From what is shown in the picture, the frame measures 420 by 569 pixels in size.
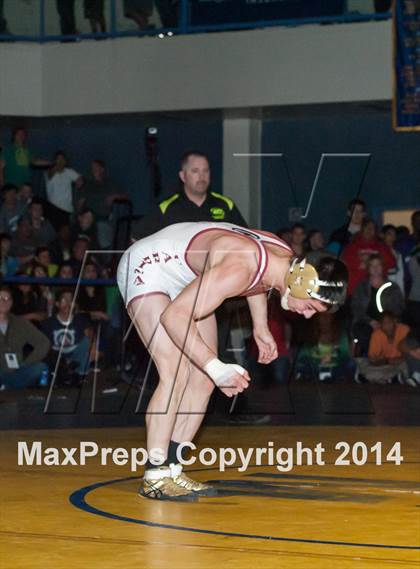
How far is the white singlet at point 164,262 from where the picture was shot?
7.13 metres

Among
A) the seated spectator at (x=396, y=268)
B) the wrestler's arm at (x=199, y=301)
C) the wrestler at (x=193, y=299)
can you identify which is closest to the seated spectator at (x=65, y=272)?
the seated spectator at (x=396, y=268)

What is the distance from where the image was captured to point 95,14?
17109mm

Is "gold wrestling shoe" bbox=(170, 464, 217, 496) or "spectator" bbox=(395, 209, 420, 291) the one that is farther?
"spectator" bbox=(395, 209, 420, 291)

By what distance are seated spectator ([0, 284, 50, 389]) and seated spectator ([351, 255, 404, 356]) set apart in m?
3.11

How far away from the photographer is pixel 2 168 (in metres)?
16.8

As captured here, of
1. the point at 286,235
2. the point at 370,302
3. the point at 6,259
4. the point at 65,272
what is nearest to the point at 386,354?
the point at 370,302

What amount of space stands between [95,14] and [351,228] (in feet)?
14.6

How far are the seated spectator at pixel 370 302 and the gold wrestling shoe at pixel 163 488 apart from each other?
7416 mm

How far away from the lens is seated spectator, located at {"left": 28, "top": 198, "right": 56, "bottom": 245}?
1555 centimetres

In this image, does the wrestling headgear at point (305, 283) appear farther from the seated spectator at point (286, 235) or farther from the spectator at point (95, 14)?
the spectator at point (95, 14)

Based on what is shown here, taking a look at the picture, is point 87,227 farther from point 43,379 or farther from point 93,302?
point 43,379

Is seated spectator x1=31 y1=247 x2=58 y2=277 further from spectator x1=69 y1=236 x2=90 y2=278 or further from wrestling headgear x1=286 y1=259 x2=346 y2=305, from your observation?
wrestling headgear x1=286 y1=259 x2=346 y2=305

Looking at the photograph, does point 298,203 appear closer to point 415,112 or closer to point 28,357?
point 415,112

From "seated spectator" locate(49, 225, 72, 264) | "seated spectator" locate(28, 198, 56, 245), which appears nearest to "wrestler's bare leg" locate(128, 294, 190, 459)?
"seated spectator" locate(49, 225, 72, 264)
